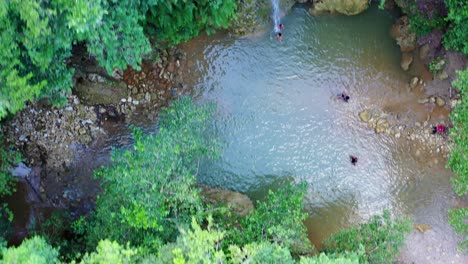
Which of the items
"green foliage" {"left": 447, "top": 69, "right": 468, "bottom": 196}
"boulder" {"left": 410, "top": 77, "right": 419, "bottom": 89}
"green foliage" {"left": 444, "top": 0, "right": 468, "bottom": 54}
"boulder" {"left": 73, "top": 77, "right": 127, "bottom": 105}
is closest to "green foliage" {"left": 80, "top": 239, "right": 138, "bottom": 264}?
"boulder" {"left": 73, "top": 77, "right": 127, "bottom": 105}

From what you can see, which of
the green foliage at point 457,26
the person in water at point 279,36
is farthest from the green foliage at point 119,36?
the green foliage at point 457,26

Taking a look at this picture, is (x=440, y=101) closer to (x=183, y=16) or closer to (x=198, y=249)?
(x=183, y=16)

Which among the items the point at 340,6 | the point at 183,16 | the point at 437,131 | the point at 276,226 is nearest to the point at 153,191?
the point at 276,226

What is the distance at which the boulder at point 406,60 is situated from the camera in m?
17.4

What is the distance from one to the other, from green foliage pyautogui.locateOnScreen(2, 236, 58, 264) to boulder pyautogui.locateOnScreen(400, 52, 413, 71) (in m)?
15.5

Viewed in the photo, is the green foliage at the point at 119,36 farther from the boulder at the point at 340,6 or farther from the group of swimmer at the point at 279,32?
the boulder at the point at 340,6

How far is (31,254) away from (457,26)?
15.2m

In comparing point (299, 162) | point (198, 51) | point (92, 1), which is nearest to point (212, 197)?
point (299, 162)

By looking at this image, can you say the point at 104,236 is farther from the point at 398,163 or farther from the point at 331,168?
the point at 398,163

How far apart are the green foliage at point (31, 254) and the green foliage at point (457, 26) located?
14.1 m

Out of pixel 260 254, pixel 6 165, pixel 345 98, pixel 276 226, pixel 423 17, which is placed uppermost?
pixel 423 17

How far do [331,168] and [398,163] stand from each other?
116 inches

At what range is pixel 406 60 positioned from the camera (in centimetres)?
1736

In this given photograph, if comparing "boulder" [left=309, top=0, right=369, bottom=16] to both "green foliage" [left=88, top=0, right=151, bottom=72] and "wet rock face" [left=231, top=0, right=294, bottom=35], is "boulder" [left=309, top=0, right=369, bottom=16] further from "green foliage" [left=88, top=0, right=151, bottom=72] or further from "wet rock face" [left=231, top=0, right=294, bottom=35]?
"green foliage" [left=88, top=0, right=151, bottom=72]
